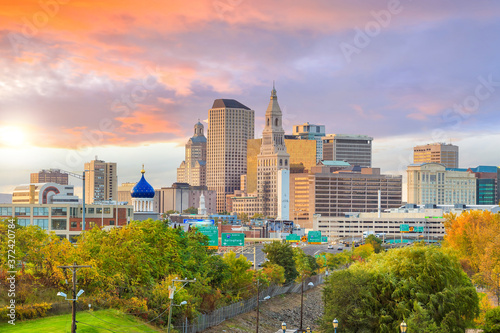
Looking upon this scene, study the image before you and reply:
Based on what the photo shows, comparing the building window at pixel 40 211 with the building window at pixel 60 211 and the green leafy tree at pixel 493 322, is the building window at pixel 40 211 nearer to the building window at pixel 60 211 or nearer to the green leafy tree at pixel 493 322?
the building window at pixel 60 211

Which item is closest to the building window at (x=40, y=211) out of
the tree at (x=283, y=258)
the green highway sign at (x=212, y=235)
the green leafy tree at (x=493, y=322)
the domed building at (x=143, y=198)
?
the domed building at (x=143, y=198)

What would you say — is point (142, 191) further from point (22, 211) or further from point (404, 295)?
point (404, 295)

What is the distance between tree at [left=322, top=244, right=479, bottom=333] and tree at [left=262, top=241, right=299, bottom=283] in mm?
52625

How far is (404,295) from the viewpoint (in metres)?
70.8

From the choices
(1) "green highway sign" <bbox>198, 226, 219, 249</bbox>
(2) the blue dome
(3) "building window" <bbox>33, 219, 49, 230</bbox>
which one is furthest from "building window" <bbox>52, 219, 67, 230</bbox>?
(1) "green highway sign" <bbox>198, 226, 219, 249</bbox>

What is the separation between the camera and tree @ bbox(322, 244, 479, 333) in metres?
69.1

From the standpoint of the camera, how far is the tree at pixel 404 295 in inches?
2721

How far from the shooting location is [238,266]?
100 meters

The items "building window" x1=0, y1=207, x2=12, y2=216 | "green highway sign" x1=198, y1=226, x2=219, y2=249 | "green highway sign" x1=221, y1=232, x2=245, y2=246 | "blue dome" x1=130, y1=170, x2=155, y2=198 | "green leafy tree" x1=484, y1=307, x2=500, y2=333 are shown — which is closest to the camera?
"green leafy tree" x1=484, y1=307, x2=500, y2=333

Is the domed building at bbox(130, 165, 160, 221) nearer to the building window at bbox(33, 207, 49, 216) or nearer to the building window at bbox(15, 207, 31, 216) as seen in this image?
the building window at bbox(33, 207, 49, 216)

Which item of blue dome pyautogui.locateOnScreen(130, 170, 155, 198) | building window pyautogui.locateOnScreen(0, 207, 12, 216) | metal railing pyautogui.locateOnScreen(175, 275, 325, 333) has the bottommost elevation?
metal railing pyautogui.locateOnScreen(175, 275, 325, 333)

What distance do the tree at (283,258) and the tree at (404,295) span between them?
52625 millimetres

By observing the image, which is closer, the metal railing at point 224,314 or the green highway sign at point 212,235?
the metal railing at point 224,314

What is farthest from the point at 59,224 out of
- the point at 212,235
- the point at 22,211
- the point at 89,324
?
the point at 89,324
